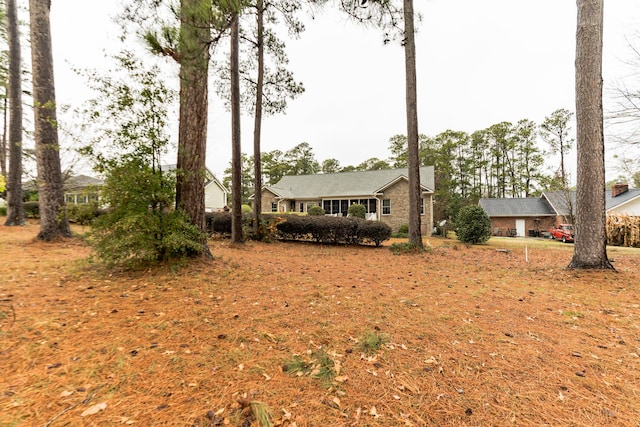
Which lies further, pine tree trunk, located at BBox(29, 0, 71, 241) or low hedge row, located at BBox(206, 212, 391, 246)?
low hedge row, located at BBox(206, 212, 391, 246)

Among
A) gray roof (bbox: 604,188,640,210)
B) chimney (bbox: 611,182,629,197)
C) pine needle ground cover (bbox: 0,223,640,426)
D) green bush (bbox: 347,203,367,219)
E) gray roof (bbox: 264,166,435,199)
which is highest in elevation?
gray roof (bbox: 264,166,435,199)

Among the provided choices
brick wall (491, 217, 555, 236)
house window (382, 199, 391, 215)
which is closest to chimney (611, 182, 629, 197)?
brick wall (491, 217, 555, 236)

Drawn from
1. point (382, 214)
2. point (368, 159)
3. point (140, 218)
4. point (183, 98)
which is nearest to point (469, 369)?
point (140, 218)

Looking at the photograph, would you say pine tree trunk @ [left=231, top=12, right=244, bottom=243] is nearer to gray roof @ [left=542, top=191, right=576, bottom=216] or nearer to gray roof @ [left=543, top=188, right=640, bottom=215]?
gray roof @ [left=543, top=188, right=640, bottom=215]

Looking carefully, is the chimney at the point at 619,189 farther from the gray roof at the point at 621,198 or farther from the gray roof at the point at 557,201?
the gray roof at the point at 557,201

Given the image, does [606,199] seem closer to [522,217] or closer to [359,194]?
[522,217]

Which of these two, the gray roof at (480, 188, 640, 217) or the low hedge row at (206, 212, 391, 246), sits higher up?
the gray roof at (480, 188, 640, 217)

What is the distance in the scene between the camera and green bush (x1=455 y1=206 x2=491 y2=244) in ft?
42.6

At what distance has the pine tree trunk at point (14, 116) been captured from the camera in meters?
8.81

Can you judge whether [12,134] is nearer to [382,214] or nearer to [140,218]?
[140,218]

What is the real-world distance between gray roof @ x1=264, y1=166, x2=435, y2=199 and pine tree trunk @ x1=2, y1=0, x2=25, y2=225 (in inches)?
645

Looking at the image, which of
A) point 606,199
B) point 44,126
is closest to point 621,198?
point 606,199

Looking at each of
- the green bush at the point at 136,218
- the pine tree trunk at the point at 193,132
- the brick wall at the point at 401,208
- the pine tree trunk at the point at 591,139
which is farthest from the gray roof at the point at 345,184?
the green bush at the point at 136,218

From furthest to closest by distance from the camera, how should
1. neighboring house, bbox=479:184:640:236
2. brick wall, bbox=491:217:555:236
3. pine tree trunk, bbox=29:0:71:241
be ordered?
brick wall, bbox=491:217:555:236, neighboring house, bbox=479:184:640:236, pine tree trunk, bbox=29:0:71:241
